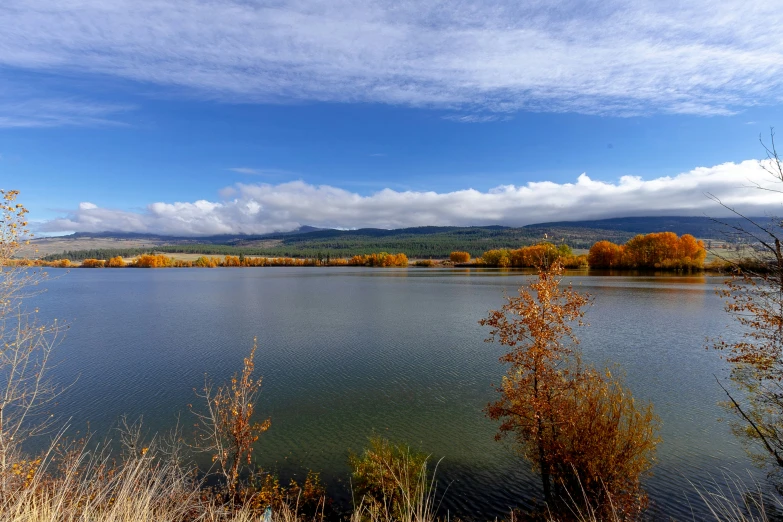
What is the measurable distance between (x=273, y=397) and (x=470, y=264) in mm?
153992

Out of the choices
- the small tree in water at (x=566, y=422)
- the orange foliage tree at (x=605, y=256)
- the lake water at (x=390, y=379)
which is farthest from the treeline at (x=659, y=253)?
the small tree in water at (x=566, y=422)

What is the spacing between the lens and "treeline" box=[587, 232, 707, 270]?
320 feet

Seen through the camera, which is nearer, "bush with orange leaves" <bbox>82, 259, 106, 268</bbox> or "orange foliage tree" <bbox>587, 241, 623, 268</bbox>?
"orange foliage tree" <bbox>587, 241, 623, 268</bbox>

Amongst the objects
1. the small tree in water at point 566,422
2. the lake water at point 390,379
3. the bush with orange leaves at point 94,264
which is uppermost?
the small tree in water at point 566,422

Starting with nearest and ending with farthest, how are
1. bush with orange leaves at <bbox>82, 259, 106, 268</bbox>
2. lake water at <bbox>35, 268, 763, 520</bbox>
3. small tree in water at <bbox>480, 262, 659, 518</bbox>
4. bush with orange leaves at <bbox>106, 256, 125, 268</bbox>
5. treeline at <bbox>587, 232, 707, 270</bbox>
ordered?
small tree in water at <bbox>480, 262, 659, 518</bbox> < lake water at <bbox>35, 268, 763, 520</bbox> < treeline at <bbox>587, 232, 707, 270</bbox> < bush with orange leaves at <bbox>106, 256, 125, 268</bbox> < bush with orange leaves at <bbox>82, 259, 106, 268</bbox>

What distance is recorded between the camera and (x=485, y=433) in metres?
15.9

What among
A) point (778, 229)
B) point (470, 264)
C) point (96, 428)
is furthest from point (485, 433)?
point (470, 264)

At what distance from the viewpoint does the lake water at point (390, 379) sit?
13594 millimetres

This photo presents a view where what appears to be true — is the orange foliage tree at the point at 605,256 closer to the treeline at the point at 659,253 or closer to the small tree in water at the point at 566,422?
the treeline at the point at 659,253

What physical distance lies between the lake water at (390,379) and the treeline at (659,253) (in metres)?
59.6

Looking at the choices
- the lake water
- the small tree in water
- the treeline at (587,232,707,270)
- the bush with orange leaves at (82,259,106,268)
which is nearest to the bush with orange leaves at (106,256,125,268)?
the bush with orange leaves at (82,259,106,268)

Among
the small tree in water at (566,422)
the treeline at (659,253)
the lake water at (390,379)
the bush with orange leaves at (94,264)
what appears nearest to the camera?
the small tree in water at (566,422)

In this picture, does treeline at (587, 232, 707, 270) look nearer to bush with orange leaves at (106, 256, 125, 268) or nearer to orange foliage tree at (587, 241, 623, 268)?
orange foliage tree at (587, 241, 623, 268)

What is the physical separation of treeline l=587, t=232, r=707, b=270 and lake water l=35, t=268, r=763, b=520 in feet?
196
